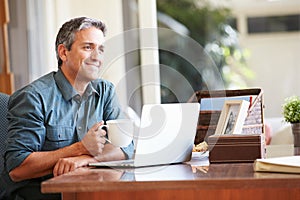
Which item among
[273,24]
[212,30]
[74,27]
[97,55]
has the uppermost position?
[273,24]

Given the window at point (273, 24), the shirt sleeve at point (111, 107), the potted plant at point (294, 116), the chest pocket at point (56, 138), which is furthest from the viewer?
the window at point (273, 24)

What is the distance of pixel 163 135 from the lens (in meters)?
1.85

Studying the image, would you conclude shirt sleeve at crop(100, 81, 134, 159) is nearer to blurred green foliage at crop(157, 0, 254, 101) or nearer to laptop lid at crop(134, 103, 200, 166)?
laptop lid at crop(134, 103, 200, 166)

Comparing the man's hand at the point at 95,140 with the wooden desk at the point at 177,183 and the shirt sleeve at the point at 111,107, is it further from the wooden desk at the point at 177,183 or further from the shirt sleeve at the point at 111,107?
the shirt sleeve at the point at 111,107

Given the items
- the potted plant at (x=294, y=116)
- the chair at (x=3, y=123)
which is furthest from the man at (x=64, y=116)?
the potted plant at (x=294, y=116)

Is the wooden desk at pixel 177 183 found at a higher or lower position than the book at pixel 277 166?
lower

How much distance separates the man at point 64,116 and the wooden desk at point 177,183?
0.24 meters

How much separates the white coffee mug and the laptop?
5cm

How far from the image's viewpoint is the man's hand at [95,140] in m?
2.00

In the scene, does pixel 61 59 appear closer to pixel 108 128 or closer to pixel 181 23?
pixel 108 128

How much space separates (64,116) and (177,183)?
0.81 metres

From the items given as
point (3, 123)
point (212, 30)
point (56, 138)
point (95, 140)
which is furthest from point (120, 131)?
point (212, 30)

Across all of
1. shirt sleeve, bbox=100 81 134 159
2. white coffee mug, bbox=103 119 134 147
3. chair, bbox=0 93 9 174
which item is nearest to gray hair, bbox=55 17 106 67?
shirt sleeve, bbox=100 81 134 159

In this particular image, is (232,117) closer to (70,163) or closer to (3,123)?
(70,163)
